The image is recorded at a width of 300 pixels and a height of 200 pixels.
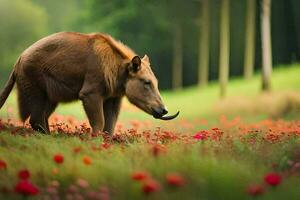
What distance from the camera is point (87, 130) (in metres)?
9.41

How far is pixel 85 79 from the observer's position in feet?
31.4

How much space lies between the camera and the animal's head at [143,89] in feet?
30.7

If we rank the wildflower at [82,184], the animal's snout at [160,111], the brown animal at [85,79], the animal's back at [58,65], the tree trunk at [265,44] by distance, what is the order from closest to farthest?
the wildflower at [82,184] < the animal's snout at [160,111] < the brown animal at [85,79] < the animal's back at [58,65] < the tree trunk at [265,44]

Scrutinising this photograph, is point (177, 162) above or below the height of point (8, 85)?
below

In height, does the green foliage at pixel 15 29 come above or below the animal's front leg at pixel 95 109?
above


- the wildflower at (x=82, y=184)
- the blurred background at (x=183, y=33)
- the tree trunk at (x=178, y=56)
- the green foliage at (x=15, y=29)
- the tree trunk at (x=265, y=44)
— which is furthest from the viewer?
the green foliage at (x=15, y=29)

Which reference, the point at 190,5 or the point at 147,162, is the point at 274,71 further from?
the point at 147,162

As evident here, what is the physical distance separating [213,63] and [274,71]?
8792mm

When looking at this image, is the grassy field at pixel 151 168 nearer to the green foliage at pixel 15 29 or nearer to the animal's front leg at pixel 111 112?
the animal's front leg at pixel 111 112

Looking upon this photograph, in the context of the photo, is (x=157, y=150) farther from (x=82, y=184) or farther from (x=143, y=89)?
(x=143, y=89)

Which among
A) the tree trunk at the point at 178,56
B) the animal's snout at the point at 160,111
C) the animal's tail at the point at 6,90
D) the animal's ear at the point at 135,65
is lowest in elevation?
the animal's snout at the point at 160,111

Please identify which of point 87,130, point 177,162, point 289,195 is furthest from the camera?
point 87,130

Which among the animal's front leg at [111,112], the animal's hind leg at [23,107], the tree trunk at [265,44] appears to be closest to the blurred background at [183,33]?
the tree trunk at [265,44]

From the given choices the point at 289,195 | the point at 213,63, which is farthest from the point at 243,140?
the point at 213,63
